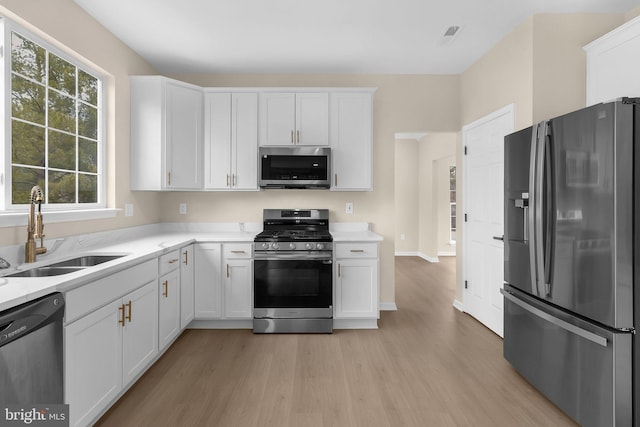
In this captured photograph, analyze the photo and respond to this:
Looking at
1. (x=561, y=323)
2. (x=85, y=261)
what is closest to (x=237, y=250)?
(x=85, y=261)

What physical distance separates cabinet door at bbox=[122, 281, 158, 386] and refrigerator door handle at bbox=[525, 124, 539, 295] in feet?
8.52

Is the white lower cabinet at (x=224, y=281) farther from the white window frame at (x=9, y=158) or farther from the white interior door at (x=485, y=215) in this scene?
the white interior door at (x=485, y=215)

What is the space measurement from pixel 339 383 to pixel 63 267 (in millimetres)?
1950

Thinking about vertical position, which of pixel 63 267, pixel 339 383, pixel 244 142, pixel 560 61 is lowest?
pixel 339 383

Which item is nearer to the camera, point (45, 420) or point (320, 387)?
point (45, 420)

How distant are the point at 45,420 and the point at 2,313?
1.80ft

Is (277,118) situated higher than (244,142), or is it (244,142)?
(277,118)

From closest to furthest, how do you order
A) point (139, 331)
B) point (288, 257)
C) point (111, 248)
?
point (139, 331)
point (111, 248)
point (288, 257)

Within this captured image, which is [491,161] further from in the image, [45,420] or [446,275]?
[45,420]

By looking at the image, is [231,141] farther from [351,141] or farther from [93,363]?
[93,363]

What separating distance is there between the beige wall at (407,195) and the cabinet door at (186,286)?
5.52m

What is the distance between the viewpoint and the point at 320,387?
2410mm

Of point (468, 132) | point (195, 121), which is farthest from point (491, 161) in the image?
point (195, 121)

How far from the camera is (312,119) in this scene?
12.2 ft
